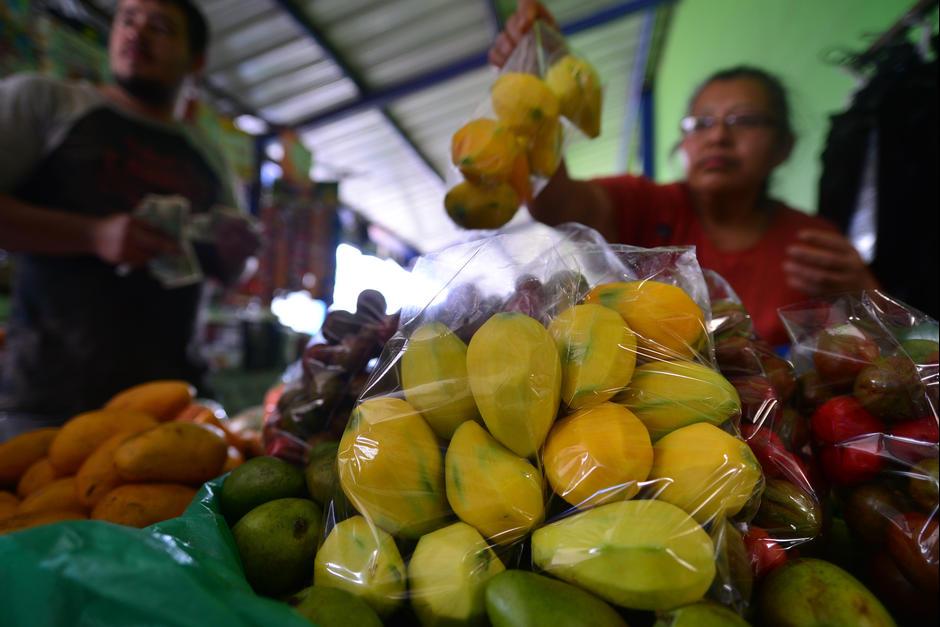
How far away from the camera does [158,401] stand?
1.11 metres

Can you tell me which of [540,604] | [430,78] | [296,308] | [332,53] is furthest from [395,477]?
[430,78]

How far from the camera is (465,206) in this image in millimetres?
961

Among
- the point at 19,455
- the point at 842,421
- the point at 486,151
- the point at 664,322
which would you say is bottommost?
the point at 19,455

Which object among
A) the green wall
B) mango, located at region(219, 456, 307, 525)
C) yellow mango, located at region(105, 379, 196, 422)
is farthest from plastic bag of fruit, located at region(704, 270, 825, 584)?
the green wall

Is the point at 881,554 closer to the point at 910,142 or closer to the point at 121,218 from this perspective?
the point at 910,142

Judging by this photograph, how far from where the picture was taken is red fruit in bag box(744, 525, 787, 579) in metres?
0.52

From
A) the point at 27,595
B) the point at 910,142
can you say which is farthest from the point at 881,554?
the point at 910,142

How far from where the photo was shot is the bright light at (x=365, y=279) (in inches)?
32.2

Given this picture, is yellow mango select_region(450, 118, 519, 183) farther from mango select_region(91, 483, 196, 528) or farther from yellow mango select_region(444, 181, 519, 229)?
mango select_region(91, 483, 196, 528)

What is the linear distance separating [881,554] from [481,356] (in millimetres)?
514

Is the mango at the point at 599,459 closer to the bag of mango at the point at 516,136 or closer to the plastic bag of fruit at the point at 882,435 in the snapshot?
the plastic bag of fruit at the point at 882,435

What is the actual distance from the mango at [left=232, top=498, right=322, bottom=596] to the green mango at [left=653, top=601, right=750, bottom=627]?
1.32 ft

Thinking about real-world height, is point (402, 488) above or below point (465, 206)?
below

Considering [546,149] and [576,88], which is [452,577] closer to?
[546,149]
